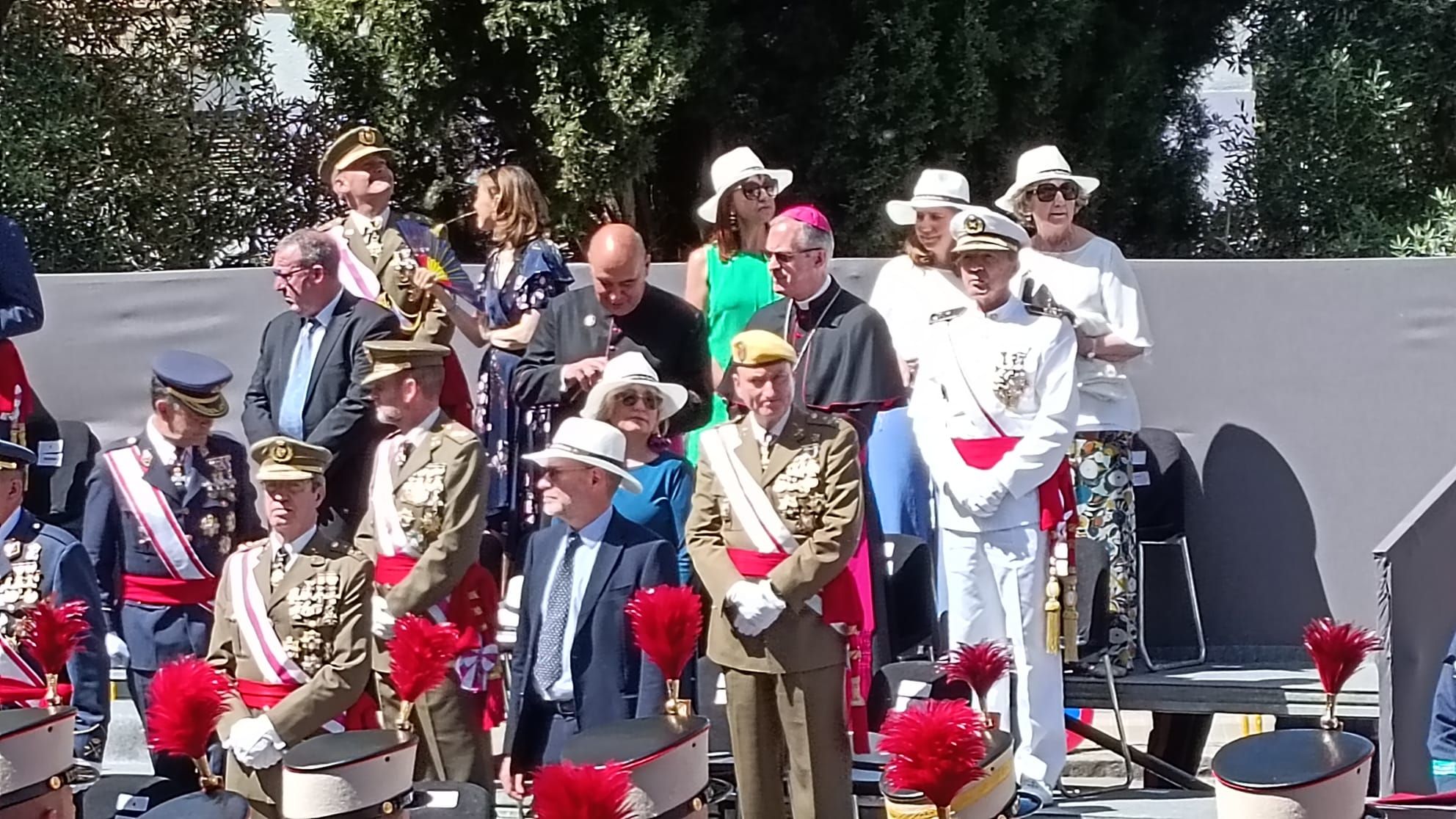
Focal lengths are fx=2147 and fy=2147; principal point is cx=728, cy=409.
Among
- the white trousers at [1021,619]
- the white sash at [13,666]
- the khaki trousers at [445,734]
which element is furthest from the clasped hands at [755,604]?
the white sash at [13,666]

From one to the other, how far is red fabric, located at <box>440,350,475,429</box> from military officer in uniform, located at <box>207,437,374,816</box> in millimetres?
1129

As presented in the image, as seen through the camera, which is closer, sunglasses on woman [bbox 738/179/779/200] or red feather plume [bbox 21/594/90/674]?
red feather plume [bbox 21/594/90/674]

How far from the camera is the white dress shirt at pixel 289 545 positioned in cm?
580

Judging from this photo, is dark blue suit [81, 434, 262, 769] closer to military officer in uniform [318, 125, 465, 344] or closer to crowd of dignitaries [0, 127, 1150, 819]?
crowd of dignitaries [0, 127, 1150, 819]

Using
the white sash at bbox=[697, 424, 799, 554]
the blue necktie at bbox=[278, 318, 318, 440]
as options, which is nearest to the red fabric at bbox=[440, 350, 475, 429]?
the blue necktie at bbox=[278, 318, 318, 440]

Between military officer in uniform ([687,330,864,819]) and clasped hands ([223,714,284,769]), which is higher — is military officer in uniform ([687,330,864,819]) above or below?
above

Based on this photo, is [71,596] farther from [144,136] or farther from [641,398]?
[144,136]

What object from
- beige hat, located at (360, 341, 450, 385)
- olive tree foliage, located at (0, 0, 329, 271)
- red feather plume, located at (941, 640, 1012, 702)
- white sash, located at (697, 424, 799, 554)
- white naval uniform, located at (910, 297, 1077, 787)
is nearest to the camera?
red feather plume, located at (941, 640, 1012, 702)

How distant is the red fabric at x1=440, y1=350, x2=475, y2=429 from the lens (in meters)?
7.02

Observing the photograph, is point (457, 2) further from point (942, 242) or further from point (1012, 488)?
point (1012, 488)

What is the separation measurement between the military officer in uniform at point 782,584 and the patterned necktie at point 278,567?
3.64 ft

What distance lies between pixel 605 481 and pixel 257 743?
1128mm

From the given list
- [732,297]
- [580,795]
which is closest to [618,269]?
[732,297]

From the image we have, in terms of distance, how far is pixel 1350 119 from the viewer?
1159 centimetres
